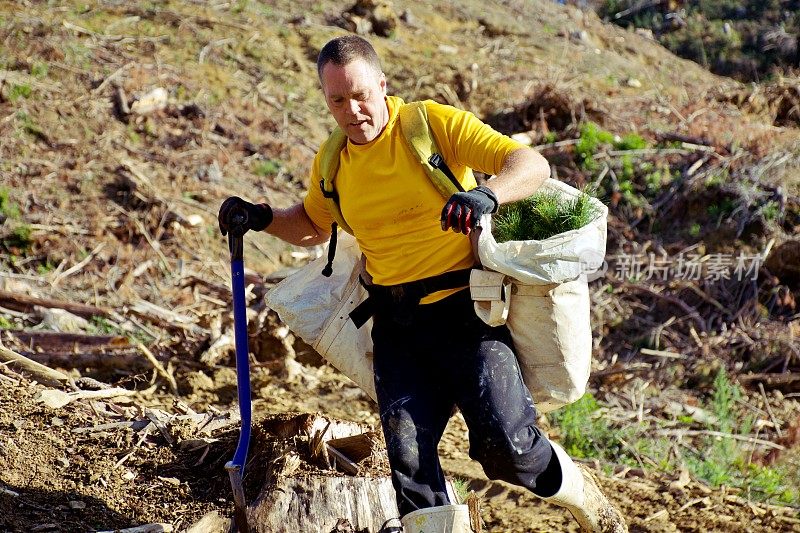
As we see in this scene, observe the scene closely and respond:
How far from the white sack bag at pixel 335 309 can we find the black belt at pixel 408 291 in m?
0.20

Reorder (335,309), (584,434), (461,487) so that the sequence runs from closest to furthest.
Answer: (335,309), (461,487), (584,434)

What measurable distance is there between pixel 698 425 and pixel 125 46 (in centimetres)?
860

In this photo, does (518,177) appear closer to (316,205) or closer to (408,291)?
(408,291)

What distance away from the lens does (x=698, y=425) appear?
21.1 feet

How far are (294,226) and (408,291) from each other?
0.75 meters

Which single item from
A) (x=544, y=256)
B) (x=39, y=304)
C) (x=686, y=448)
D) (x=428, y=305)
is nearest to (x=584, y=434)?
(x=686, y=448)

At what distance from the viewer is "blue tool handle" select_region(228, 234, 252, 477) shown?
12.2 ft

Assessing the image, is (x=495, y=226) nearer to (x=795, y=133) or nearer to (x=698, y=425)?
(x=698, y=425)

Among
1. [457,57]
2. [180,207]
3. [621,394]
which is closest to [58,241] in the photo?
[180,207]

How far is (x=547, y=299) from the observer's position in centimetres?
331

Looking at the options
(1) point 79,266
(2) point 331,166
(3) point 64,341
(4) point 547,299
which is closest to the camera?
(4) point 547,299

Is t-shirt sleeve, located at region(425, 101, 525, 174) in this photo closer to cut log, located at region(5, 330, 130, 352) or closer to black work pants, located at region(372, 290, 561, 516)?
black work pants, located at region(372, 290, 561, 516)

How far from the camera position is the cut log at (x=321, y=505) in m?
3.62

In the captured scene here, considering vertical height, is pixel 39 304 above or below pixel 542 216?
below
